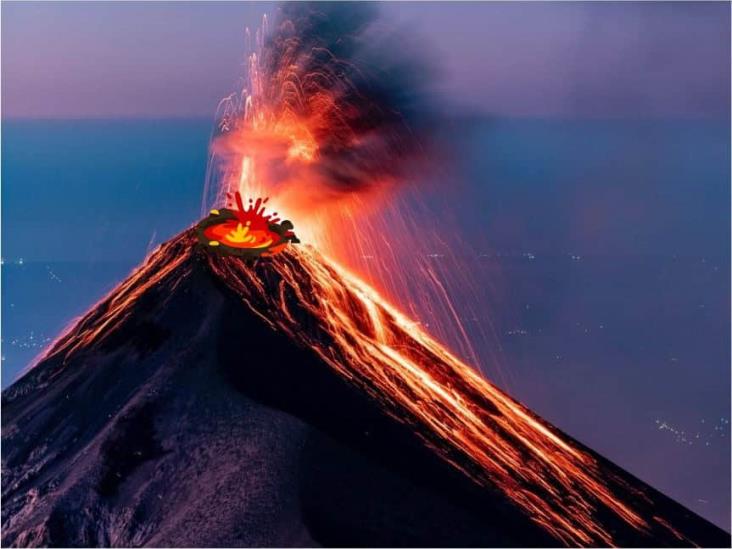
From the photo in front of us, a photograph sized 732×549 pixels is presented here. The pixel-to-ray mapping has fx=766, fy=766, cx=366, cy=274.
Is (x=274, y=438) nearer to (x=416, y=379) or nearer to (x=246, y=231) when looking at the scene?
(x=416, y=379)

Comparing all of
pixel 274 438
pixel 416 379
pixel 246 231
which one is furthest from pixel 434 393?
pixel 246 231

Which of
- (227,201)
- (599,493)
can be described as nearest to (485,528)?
(599,493)

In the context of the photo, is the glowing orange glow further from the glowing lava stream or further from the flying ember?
the flying ember

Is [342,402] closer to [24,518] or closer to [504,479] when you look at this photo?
[504,479]

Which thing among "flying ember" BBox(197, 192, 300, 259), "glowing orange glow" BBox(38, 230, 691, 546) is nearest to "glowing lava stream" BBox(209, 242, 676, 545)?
"glowing orange glow" BBox(38, 230, 691, 546)

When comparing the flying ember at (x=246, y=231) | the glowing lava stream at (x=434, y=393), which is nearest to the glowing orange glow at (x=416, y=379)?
the glowing lava stream at (x=434, y=393)

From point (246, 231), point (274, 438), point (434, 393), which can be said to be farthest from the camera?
point (434, 393)
